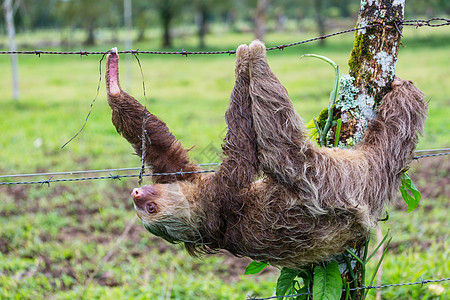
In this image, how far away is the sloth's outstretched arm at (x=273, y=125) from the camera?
6.99 feet

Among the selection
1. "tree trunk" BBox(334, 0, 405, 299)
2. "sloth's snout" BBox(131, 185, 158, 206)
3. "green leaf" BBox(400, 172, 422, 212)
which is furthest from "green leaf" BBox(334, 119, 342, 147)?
"sloth's snout" BBox(131, 185, 158, 206)

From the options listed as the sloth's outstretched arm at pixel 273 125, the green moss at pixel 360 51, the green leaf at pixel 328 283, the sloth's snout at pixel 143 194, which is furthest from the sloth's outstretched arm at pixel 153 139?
the green moss at pixel 360 51

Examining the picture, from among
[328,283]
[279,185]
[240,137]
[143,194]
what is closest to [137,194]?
[143,194]

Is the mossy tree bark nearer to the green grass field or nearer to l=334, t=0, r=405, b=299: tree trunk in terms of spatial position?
l=334, t=0, r=405, b=299: tree trunk

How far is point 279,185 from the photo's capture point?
87.4 inches

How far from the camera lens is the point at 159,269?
451cm

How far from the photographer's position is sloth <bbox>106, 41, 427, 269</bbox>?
215cm

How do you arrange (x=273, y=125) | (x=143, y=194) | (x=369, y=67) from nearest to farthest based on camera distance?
1. (x=273, y=125)
2. (x=143, y=194)
3. (x=369, y=67)

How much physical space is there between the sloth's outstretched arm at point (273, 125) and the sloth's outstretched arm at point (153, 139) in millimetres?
582

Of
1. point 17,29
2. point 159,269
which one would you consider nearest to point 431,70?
point 159,269

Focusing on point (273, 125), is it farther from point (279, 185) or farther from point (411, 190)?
point (411, 190)

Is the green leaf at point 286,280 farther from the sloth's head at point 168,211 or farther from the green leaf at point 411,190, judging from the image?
the green leaf at point 411,190

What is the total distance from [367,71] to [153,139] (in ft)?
4.12

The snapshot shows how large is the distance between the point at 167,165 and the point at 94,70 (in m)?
18.1
